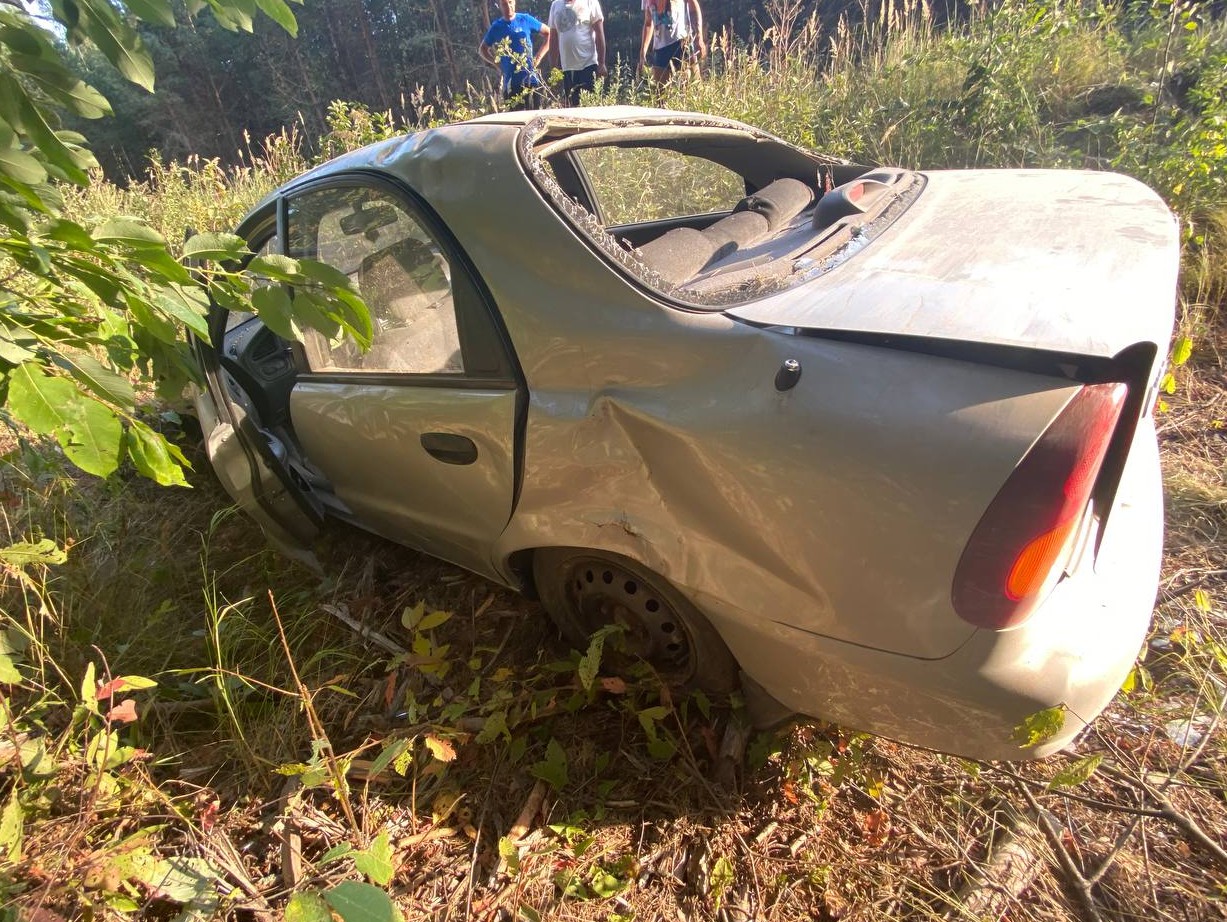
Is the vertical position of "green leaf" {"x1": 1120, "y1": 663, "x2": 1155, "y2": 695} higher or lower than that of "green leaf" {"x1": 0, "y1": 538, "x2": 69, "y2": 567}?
lower

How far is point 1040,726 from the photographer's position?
51.7 inches

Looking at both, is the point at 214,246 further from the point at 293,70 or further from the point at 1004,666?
the point at 293,70

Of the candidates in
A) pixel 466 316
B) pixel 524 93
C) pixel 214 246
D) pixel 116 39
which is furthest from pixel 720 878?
pixel 524 93

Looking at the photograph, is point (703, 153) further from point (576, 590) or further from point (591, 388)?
point (576, 590)

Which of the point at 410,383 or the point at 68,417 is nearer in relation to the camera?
the point at 68,417

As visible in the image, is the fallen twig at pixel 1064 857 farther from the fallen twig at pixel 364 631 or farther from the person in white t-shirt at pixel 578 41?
the person in white t-shirt at pixel 578 41

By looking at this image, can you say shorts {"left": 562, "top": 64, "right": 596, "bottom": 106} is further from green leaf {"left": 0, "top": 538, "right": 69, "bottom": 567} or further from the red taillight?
the red taillight

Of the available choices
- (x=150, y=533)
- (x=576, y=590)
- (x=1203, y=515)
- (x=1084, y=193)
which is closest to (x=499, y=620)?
(x=576, y=590)

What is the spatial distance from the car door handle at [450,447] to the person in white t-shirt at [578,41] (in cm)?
611

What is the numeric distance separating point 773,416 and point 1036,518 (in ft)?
1.65

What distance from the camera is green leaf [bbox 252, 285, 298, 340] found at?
1.41m

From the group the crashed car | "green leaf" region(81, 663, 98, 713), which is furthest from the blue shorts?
"green leaf" region(81, 663, 98, 713)

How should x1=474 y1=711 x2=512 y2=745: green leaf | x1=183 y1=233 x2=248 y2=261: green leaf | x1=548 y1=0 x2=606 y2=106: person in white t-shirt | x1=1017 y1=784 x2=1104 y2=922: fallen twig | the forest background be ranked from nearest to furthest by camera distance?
1. x1=183 y1=233 x2=248 y2=261: green leaf
2. x1=1017 y1=784 x2=1104 y2=922: fallen twig
3. x1=474 y1=711 x2=512 y2=745: green leaf
4. x1=548 y1=0 x2=606 y2=106: person in white t-shirt
5. the forest background

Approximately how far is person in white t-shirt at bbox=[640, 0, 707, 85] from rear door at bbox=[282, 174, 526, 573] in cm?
557
